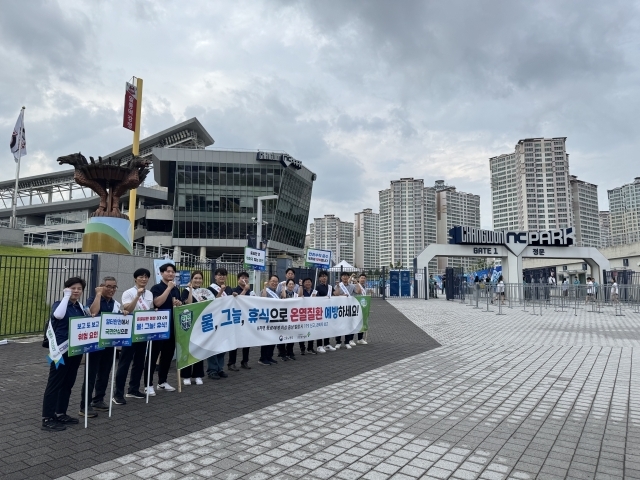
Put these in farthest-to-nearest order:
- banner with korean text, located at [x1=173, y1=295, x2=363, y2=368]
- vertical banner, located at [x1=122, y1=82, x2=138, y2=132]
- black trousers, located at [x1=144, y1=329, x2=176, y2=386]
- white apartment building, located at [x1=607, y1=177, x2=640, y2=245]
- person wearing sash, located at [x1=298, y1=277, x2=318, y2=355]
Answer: white apartment building, located at [x1=607, y1=177, x2=640, y2=245] < vertical banner, located at [x1=122, y1=82, x2=138, y2=132] < person wearing sash, located at [x1=298, y1=277, x2=318, y2=355] < banner with korean text, located at [x1=173, y1=295, x2=363, y2=368] < black trousers, located at [x1=144, y1=329, x2=176, y2=386]

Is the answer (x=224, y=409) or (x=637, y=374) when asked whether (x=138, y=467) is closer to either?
(x=224, y=409)

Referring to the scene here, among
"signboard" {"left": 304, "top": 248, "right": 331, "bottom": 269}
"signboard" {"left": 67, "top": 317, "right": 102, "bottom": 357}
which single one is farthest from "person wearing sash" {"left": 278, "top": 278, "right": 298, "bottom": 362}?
"signboard" {"left": 304, "top": 248, "right": 331, "bottom": 269}

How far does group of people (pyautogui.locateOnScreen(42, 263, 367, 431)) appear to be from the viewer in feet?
16.3

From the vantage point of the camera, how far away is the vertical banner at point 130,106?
3128 cm

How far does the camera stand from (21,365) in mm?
8680

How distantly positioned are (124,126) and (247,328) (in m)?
27.6

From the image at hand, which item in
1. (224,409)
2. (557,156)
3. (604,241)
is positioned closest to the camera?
(224,409)

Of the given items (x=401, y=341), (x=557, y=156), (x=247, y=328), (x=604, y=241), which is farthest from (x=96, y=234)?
(x=557, y=156)

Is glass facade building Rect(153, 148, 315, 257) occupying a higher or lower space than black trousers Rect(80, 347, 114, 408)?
higher

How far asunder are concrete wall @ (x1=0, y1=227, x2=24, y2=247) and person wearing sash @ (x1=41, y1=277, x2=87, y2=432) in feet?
105

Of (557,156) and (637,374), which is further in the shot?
(557,156)

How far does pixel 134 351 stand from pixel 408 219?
377 feet

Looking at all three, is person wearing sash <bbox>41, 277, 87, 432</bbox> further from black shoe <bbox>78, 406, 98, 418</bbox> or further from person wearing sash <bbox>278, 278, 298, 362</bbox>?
person wearing sash <bbox>278, 278, 298, 362</bbox>

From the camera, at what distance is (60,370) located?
4.94 metres
